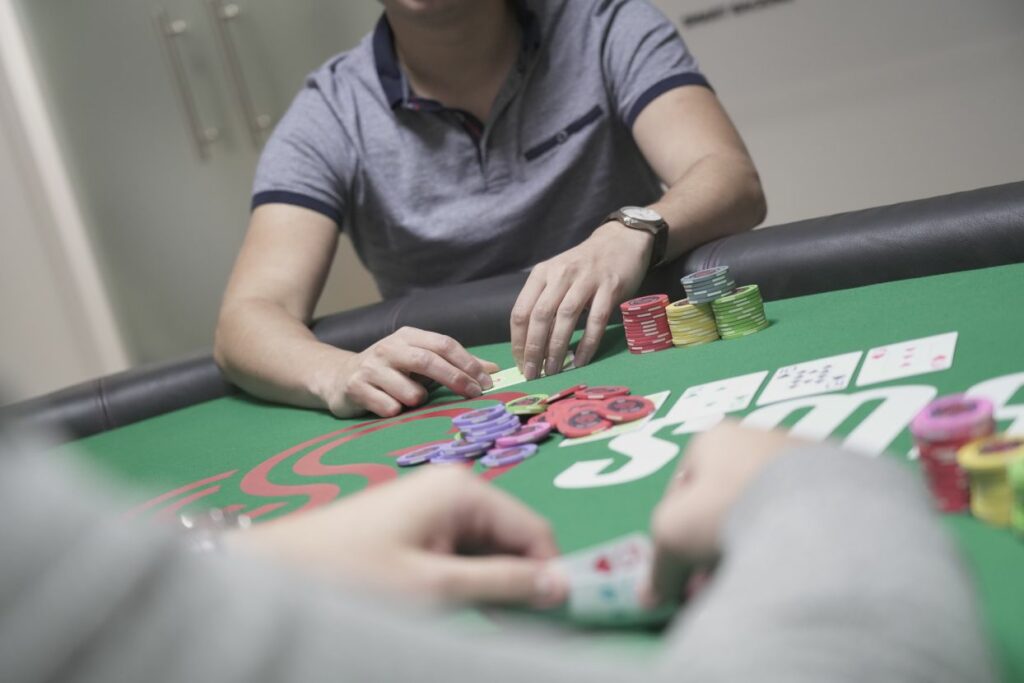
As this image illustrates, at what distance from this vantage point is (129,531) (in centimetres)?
40

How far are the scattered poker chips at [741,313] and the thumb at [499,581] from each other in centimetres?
100

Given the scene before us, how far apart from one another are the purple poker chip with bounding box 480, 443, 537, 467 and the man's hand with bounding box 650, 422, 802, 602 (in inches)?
22.0

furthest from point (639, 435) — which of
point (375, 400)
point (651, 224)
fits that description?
point (651, 224)

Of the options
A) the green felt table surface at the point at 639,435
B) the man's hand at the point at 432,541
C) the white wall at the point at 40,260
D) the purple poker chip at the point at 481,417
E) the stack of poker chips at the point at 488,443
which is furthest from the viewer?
the white wall at the point at 40,260

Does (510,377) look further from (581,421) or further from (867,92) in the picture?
(867,92)

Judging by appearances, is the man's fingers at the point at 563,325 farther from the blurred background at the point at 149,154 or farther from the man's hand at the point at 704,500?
the blurred background at the point at 149,154

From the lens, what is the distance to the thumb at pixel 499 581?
0.64m

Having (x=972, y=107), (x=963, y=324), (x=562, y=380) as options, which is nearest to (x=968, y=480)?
(x=963, y=324)

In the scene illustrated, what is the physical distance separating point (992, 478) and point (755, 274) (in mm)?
1105

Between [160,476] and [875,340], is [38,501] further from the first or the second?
[160,476]

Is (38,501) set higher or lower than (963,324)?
higher

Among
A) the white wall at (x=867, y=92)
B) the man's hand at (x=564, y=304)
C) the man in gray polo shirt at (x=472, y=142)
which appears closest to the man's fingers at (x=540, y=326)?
the man's hand at (x=564, y=304)

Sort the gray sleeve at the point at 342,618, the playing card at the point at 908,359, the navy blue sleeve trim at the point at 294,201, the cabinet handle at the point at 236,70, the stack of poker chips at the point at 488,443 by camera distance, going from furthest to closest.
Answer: the cabinet handle at the point at 236,70, the navy blue sleeve trim at the point at 294,201, the stack of poker chips at the point at 488,443, the playing card at the point at 908,359, the gray sleeve at the point at 342,618

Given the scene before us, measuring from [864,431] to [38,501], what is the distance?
86cm
